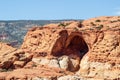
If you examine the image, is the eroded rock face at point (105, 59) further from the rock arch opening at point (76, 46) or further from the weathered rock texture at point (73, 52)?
the rock arch opening at point (76, 46)

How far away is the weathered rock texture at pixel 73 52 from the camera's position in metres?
45.9

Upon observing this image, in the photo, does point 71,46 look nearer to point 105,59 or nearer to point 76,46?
point 76,46

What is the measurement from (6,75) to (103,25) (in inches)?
568

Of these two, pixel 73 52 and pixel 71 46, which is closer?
pixel 73 52

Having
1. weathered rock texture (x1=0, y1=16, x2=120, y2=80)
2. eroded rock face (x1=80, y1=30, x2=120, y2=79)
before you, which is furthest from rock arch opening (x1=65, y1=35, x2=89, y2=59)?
eroded rock face (x1=80, y1=30, x2=120, y2=79)

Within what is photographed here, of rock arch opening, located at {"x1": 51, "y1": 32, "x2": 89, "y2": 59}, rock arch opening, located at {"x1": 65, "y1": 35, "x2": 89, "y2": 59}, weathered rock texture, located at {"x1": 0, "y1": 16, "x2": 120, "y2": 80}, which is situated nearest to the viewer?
weathered rock texture, located at {"x1": 0, "y1": 16, "x2": 120, "y2": 80}

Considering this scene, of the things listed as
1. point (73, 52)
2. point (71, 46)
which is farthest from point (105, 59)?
point (71, 46)

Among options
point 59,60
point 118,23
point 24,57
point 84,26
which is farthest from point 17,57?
point 118,23

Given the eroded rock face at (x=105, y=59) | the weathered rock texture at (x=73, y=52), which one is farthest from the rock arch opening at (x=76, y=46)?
the eroded rock face at (x=105, y=59)

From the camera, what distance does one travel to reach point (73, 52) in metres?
54.1

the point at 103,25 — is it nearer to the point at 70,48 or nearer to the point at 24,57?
the point at 70,48

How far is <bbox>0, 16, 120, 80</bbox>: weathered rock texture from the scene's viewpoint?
1807 inches

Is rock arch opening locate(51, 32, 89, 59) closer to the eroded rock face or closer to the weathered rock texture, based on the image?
the weathered rock texture

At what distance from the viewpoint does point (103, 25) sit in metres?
51.2
